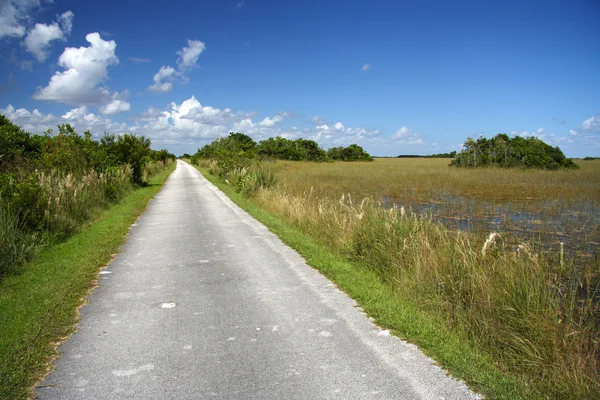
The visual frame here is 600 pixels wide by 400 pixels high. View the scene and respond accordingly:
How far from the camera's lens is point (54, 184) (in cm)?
1200

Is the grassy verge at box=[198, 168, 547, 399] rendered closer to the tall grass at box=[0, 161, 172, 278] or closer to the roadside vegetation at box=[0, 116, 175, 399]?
the roadside vegetation at box=[0, 116, 175, 399]

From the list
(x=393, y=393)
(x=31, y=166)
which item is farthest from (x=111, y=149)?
(x=393, y=393)

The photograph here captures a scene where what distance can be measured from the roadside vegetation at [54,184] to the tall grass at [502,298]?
20.9ft

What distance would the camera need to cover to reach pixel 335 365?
3.84 m

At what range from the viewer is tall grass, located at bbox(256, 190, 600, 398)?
150 inches

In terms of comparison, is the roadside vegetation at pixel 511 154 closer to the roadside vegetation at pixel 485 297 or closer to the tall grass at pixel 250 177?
the tall grass at pixel 250 177

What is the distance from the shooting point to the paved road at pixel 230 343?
346cm

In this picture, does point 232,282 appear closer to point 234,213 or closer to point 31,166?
point 234,213

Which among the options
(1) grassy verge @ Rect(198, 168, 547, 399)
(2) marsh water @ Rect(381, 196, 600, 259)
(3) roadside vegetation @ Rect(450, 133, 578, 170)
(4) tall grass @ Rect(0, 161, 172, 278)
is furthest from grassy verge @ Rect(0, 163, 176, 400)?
(3) roadside vegetation @ Rect(450, 133, 578, 170)

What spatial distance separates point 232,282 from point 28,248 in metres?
4.07

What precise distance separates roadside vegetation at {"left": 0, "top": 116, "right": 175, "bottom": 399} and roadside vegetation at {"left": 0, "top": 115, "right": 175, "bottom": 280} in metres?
0.02

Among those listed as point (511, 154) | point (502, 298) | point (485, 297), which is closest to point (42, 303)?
point (485, 297)

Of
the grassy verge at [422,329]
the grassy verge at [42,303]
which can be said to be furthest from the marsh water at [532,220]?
the grassy verge at [42,303]

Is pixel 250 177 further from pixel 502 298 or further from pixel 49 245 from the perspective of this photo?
pixel 502 298
